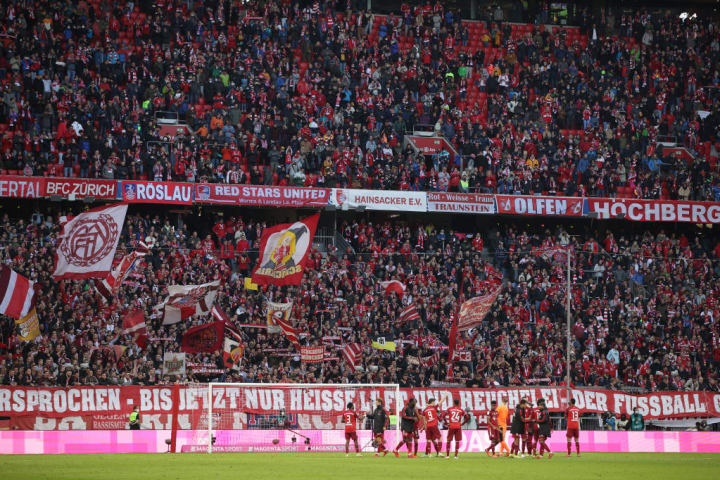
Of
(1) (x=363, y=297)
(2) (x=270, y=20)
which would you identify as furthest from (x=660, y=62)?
(1) (x=363, y=297)

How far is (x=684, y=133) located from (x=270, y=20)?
1989cm

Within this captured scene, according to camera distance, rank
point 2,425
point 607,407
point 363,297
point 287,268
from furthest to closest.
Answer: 1. point 363,297
2. point 607,407
3. point 287,268
4. point 2,425

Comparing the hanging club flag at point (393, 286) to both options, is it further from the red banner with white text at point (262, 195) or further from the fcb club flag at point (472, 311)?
the red banner with white text at point (262, 195)

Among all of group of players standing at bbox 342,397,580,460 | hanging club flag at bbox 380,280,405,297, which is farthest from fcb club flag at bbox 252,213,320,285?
hanging club flag at bbox 380,280,405,297

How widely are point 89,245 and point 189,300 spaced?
478 cm

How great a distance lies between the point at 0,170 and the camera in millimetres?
39844

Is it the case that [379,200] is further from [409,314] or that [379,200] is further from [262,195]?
[409,314]

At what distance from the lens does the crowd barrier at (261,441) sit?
1121 inches

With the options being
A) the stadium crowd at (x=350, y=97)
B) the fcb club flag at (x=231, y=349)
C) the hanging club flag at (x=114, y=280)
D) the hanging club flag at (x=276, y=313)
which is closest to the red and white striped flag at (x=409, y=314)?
the hanging club flag at (x=276, y=313)

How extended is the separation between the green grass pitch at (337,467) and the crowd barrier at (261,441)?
A: 4.74 ft

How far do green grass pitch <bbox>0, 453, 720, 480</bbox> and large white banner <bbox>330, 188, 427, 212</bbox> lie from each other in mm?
16162

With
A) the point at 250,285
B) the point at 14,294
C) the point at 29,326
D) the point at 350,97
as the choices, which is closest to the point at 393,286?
the point at 250,285

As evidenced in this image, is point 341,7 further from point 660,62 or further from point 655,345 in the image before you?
point 655,345

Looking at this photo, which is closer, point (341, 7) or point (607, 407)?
point (607, 407)
